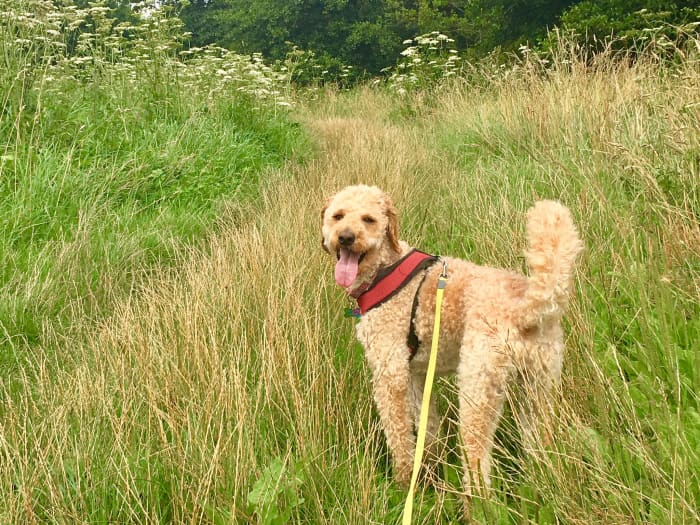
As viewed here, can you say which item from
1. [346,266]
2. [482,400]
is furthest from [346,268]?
[482,400]

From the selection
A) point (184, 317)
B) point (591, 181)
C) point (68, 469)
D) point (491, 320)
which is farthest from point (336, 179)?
point (68, 469)

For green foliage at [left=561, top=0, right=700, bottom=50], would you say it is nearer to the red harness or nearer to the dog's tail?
the red harness

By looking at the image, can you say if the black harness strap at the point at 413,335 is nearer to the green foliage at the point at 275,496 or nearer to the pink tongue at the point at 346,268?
the pink tongue at the point at 346,268

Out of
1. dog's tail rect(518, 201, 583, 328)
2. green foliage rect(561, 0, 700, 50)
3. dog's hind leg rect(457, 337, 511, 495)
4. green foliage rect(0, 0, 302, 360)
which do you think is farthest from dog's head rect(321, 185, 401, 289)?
green foliage rect(561, 0, 700, 50)

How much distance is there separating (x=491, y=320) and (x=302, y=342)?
42.5 inches

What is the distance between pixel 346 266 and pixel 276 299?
1.53ft

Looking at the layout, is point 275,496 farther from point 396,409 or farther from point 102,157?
point 102,157

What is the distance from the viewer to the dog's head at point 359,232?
8.82 ft

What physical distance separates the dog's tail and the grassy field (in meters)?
0.29

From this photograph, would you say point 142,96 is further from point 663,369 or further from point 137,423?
point 663,369

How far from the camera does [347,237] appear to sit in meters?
2.67

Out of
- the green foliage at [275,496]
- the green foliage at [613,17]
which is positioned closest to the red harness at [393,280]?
the green foliage at [275,496]

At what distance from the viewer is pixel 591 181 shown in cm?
381

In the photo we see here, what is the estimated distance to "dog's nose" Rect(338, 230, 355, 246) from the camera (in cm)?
267
